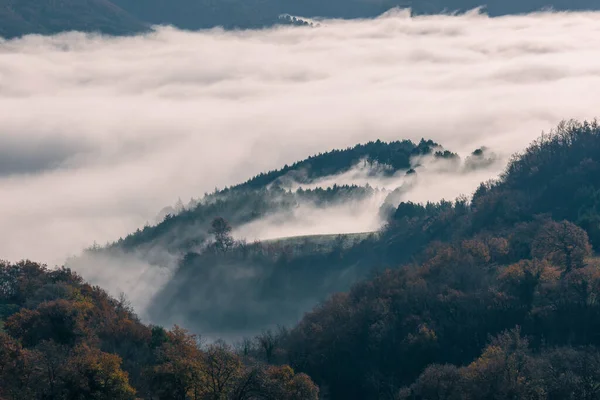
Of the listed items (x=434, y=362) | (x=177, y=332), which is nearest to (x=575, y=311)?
(x=434, y=362)

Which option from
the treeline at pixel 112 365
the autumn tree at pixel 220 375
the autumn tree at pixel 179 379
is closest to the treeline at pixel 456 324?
the treeline at pixel 112 365

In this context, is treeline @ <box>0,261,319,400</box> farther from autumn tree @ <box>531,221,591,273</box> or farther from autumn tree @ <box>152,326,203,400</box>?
autumn tree @ <box>531,221,591,273</box>

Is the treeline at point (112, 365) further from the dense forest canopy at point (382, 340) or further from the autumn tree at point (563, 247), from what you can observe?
the autumn tree at point (563, 247)

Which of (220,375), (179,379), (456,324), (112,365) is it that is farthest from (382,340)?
(112,365)

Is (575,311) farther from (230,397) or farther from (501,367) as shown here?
(230,397)

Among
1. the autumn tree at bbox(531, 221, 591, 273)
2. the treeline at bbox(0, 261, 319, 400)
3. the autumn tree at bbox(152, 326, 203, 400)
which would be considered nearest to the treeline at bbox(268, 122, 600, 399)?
the autumn tree at bbox(531, 221, 591, 273)

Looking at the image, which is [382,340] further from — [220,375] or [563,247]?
[220,375]
